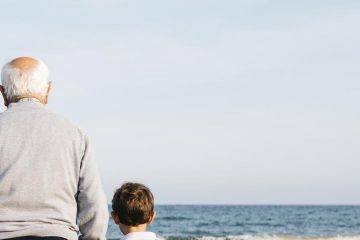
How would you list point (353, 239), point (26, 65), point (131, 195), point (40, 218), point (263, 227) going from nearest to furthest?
point (40, 218), point (26, 65), point (131, 195), point (353, 239), point (263, 227)

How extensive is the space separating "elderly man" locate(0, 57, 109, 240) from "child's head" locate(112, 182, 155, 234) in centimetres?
68

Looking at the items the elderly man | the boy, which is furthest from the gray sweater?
the boy

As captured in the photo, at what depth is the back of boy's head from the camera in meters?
3.99

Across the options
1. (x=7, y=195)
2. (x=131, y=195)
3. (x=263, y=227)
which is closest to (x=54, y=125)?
(x=7, y=195)

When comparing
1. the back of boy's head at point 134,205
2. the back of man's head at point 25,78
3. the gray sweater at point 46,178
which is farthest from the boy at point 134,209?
the back of man's head at point 25,78

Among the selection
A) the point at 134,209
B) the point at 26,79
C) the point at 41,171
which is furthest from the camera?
the point at 134,209

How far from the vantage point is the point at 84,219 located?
129 inches

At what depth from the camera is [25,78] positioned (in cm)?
338

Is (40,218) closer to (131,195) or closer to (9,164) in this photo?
(9,164)

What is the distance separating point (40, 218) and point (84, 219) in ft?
0.75

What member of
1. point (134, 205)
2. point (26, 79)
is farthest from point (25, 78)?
point (134, 205)

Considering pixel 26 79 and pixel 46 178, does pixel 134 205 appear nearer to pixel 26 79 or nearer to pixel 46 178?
pixel 46 178

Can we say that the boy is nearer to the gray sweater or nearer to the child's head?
the child's head

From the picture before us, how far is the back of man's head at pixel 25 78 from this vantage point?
3.38 m
